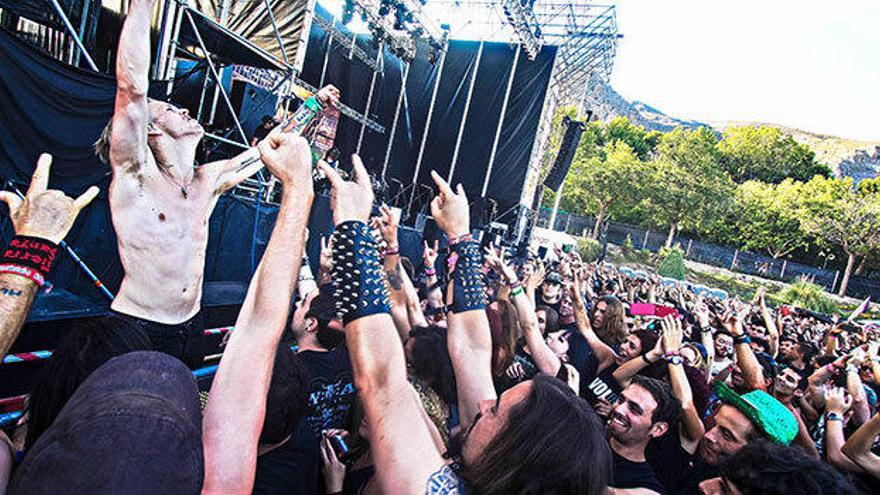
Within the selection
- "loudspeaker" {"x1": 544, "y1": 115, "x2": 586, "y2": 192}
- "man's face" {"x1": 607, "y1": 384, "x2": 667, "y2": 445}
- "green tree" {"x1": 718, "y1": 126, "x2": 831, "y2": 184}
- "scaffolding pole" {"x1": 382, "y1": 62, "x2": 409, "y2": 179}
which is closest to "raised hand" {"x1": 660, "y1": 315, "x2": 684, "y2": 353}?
"man's face" {"x1": 607, "y1": 384, "x2": 667, "y2": 445}

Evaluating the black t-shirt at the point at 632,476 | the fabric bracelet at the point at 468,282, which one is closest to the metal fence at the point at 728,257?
the black t-shirt at the point at 632,476

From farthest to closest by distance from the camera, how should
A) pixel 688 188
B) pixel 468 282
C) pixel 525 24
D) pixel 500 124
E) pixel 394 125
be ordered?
pixel 688 188 → pixel 394 125 → pixel 500 124 → pixel 525 24 → pixel 468 282

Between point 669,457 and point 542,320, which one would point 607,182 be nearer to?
point 542,320

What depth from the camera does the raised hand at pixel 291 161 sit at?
1.21 meters

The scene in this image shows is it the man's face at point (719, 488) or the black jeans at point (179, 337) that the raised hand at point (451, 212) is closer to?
the man's face at point (719, 488)

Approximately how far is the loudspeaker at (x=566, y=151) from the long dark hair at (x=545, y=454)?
16.9 meters

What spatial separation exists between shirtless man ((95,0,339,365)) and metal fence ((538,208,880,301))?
4033cm

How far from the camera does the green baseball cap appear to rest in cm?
237

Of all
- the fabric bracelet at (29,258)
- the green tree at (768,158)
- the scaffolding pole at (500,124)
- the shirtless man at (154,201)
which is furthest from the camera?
the green tree at (768,158)

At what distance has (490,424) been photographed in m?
1.28

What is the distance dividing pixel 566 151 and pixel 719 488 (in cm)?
1647

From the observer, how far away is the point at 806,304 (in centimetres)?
2338

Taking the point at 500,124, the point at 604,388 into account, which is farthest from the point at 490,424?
the point at 500,124

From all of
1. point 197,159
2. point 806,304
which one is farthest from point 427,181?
point 806,304
